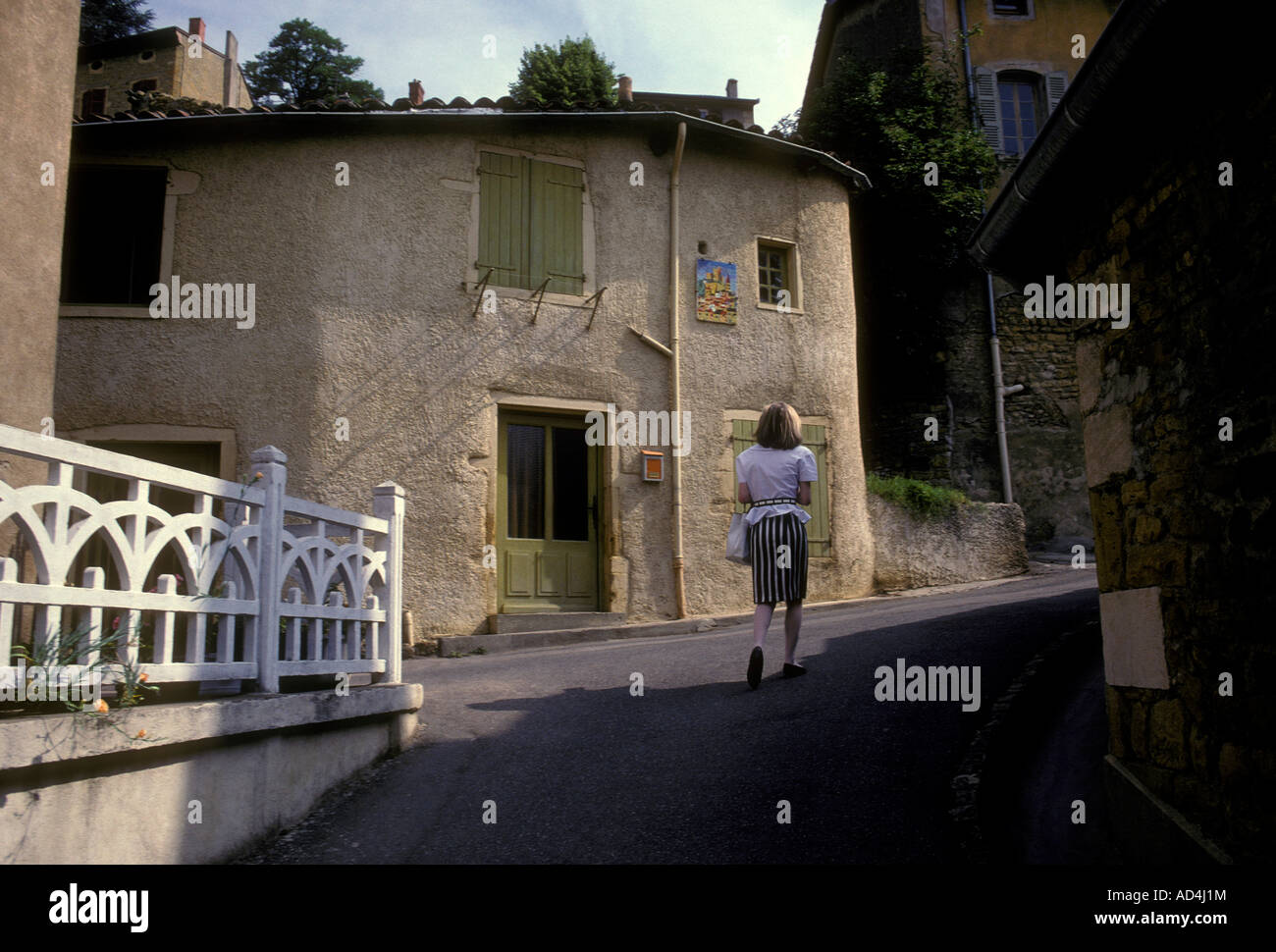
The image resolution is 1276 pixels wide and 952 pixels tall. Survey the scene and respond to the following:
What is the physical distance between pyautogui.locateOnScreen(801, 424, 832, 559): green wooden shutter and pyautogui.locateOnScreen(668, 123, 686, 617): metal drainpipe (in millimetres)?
1667

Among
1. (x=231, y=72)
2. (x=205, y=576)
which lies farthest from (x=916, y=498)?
(x=231, y=72)

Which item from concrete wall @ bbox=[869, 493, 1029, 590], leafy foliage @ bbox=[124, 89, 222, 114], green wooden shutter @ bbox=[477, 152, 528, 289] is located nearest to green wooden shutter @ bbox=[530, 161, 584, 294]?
green wooden shutter @ bbox=[477, 152, 528, 289]

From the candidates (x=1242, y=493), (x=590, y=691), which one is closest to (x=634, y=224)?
(x=590, y=691)

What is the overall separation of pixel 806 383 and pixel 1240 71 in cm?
947

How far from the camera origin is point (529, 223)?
11672mm

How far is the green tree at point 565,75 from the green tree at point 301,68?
1563 centimetres

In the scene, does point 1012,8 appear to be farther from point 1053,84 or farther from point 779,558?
point 779,558

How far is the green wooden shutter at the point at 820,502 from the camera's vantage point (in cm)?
1245

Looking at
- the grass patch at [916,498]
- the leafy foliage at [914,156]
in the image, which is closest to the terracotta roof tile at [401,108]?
the grass patch at [916,498]

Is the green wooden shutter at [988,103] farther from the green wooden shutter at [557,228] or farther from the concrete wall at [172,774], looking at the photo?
the concrete wall at [172,774]

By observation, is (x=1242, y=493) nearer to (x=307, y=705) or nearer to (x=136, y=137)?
(x=307, y=705)
